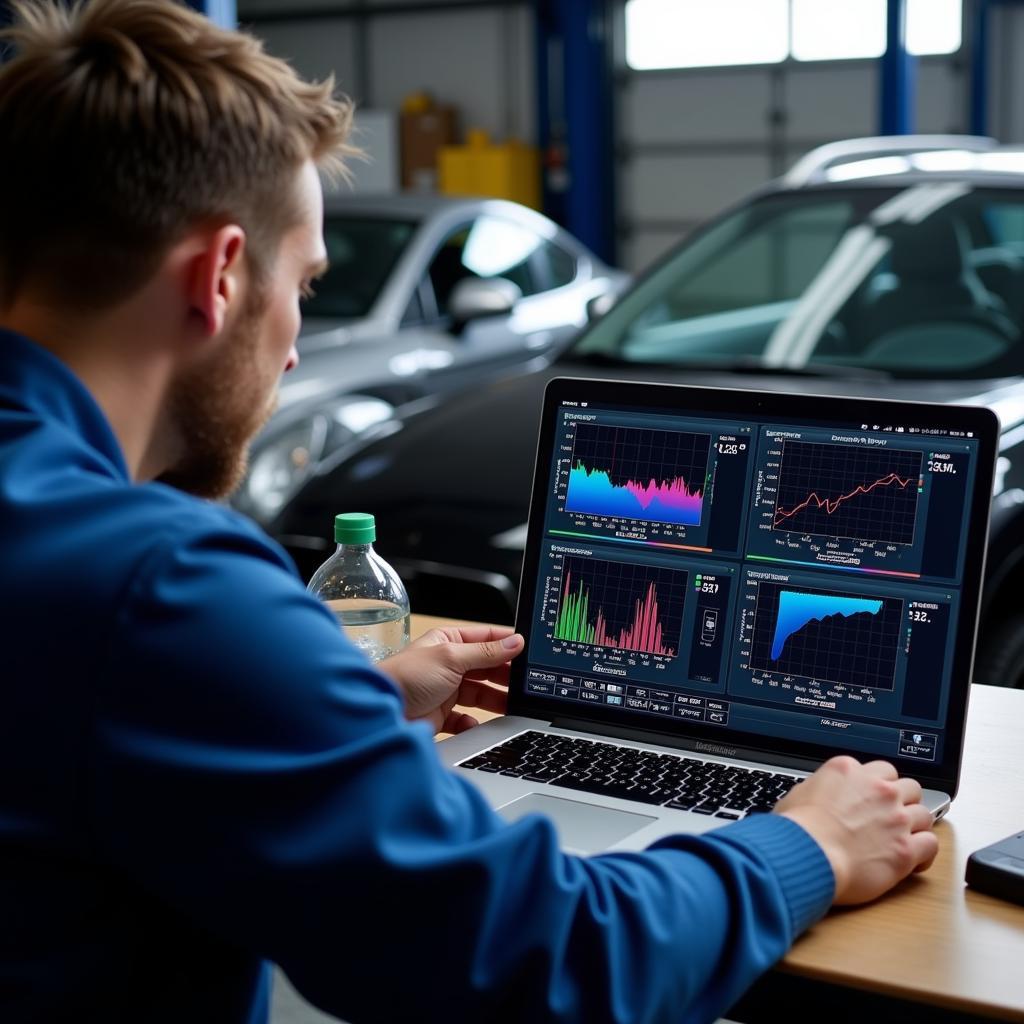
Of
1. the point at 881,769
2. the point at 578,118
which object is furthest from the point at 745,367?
the point at 578,118

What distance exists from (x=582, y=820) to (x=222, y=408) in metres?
0.60

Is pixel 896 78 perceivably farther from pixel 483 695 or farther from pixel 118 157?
pixel 118 157

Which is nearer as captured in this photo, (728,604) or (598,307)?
(728,604)

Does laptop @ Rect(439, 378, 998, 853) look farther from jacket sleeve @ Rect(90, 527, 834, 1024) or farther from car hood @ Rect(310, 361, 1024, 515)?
car hood @ Rect(310, 361, 1024, 515)

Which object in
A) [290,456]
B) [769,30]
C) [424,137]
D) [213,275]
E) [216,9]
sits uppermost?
[769,30]

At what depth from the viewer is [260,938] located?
1053mm

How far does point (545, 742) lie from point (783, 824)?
0.46 metres

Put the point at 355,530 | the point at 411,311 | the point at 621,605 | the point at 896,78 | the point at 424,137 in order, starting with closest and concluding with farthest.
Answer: the point at 621,605
the point at 355,530
the point at 411,311
the point at 896,78
the point at 424,137

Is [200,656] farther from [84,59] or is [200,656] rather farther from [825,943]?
[825,943]

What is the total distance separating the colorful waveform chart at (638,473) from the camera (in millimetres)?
1814

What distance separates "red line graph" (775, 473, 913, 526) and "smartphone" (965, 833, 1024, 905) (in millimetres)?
427

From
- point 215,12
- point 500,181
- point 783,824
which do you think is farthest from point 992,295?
point 500,181

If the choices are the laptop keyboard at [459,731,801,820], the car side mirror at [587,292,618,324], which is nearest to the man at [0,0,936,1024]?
the laptop keyboard at [459,731,801,820]

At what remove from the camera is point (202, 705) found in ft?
3.33
